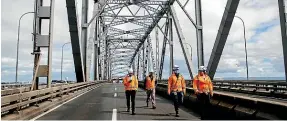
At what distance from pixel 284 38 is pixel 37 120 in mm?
11727

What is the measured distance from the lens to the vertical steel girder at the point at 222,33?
21.3 meters

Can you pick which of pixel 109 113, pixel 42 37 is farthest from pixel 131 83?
pixel 42 37

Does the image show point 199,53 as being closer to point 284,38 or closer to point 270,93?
point 270,93

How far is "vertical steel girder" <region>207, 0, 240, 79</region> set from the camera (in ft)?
69.7

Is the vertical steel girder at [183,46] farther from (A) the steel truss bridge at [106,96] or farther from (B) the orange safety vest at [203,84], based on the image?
(B) the orange safety vest at [203,84]

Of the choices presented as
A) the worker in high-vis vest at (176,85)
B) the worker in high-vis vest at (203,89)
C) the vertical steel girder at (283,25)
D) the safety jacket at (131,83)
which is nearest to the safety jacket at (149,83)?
the safety jacket at (131,83)

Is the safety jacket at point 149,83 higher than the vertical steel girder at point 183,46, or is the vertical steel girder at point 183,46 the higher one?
the vertical steel girder at point 183,46

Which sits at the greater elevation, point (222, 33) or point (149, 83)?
point (222, 33)

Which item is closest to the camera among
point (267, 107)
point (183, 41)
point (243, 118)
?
point (267, 107)

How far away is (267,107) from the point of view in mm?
7945

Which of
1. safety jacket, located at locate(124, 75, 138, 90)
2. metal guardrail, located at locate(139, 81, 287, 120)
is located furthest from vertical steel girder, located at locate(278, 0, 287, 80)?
safety jacket, located at locate(124, 75, 138, 90)

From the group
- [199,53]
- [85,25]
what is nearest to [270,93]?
[199,53]

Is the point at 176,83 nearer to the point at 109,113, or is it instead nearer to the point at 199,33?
the point at 109,113

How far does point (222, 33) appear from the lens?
902 inches
